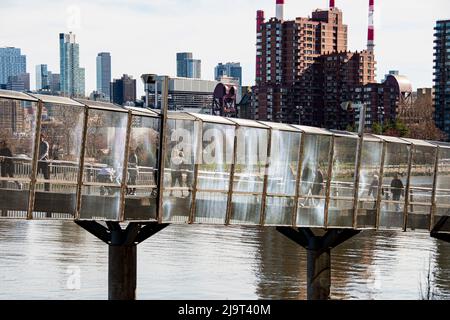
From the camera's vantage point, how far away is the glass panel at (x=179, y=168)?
30828mm

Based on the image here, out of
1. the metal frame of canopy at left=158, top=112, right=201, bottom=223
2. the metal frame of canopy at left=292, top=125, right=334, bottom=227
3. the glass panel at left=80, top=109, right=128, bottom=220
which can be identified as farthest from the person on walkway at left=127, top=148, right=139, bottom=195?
the metal frame of canopy at left=292, top=125, right=334, bottom=227

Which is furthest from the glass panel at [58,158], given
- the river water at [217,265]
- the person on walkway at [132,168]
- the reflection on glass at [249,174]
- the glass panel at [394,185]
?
the river water at [217,265]

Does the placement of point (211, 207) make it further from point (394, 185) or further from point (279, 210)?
point (394, 185)

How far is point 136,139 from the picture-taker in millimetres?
30297

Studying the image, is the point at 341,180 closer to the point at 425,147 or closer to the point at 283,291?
the point at 425,147

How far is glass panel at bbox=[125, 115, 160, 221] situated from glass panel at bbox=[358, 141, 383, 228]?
8.18 m

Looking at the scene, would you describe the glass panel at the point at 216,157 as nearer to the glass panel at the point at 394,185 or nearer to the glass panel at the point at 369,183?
the glass panel at the point at 369,183

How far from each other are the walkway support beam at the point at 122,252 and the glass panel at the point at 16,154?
5.30 metres

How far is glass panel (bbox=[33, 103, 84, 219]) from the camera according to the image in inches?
1128

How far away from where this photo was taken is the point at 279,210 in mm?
33656

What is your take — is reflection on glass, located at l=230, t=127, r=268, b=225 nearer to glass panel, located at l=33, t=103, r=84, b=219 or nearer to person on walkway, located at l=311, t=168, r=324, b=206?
person on walkway, located at l=311, t=168, r=324, b=206

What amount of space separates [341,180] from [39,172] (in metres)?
10.9

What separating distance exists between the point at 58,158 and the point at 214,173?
4997 millimetres
